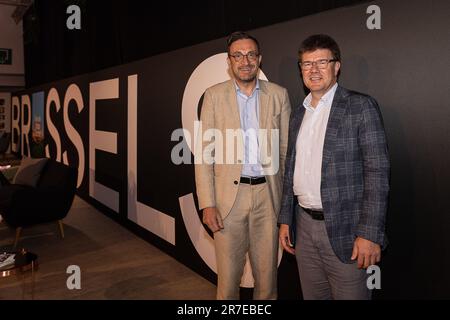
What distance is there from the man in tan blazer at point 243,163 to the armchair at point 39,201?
293 cm

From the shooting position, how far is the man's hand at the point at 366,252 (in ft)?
5.54

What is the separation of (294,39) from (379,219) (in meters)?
1.39

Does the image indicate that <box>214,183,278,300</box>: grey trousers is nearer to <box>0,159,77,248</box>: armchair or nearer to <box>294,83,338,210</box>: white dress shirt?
<box>294,83,338,210</box>: white dress shirt

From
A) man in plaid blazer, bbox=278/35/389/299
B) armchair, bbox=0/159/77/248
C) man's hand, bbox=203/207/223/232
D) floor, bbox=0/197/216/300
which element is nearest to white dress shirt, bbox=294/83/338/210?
man in plaid blazer, bbox=278/35/389/299

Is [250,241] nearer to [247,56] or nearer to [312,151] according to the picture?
[312,151]

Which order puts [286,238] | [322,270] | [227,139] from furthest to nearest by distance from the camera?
[227,139] → [286,238] → [322,270]

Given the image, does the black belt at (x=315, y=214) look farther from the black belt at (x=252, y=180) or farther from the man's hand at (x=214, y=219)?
the man's hand at (x=214, y=219)

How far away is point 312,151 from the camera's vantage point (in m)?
1.89

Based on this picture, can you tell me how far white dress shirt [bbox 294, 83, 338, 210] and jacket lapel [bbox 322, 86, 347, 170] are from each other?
55 mm

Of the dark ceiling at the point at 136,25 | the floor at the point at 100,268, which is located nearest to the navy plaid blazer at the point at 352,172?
the dark ceiling at the point at 136,25

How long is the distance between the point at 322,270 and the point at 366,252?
12.5 inches

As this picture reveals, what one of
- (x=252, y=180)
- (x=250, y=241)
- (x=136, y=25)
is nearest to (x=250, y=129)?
(x=252, y=180)

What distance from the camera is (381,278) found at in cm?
217

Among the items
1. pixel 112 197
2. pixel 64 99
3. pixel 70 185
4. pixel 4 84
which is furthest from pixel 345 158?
pixel 4 84
